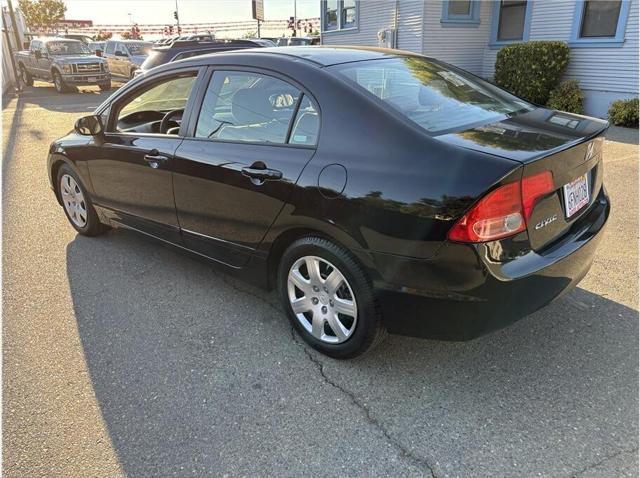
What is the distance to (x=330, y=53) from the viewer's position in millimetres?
3146

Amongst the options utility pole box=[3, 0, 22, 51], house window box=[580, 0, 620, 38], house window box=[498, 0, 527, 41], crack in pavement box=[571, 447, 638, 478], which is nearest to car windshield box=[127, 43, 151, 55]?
utility pole box=[3, 0, 22, 51]

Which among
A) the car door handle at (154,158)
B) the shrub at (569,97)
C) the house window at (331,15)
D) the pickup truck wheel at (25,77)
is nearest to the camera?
the car door handle at (154,158)

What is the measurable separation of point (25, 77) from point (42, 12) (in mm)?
45347

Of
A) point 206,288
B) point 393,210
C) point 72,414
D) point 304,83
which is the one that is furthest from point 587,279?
point 72,414

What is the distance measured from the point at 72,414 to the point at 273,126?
1893mm

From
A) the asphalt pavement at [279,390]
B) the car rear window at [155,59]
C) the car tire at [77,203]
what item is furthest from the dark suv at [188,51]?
the asphalt pavement at [279,390]

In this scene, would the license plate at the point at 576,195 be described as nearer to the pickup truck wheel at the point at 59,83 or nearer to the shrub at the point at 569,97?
the shrub at the point at 569,97

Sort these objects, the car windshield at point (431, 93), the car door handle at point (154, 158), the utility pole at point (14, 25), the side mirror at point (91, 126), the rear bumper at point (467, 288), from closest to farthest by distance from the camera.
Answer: the rear bumper at point (467, 288) < the car windshield at point (431, 93) < the car door handle at point (154, 158) < the side mirror at point (91, 126) < the utility pole at point (14, 25)

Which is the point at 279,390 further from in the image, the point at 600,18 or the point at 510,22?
the point at 510,22

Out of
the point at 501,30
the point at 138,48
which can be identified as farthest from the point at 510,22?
the point at 138,48

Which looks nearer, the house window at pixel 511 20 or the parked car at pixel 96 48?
the house window at pixel 511 20

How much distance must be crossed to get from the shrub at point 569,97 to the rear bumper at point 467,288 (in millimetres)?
8715

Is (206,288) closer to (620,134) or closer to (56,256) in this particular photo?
(56,256)

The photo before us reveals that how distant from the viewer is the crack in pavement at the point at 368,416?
7.13 ft
